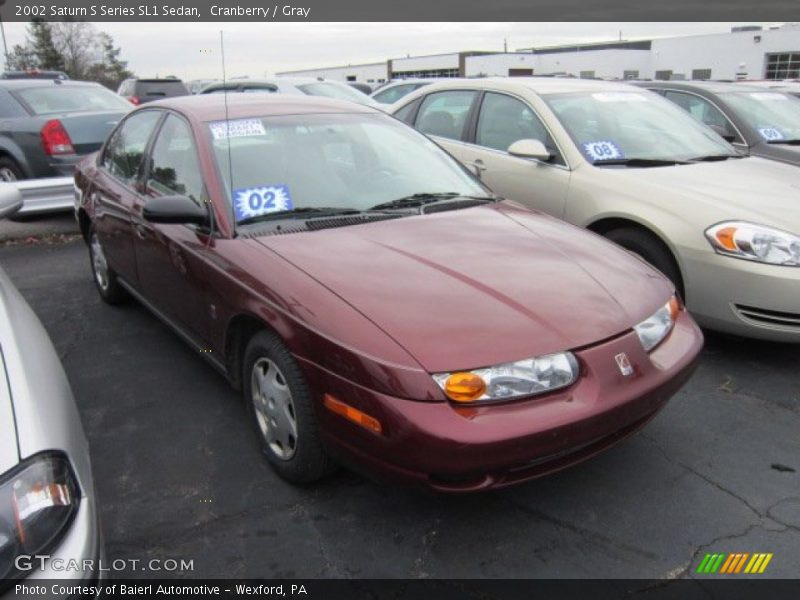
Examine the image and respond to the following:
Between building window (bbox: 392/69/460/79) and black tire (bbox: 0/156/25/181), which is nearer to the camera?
black tire (bbox: 0/156/25/181)

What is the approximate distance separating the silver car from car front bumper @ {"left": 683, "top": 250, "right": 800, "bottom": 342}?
315 centimetres

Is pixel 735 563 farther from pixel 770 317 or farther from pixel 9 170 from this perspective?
pixel 9 170

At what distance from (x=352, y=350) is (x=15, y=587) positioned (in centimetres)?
109

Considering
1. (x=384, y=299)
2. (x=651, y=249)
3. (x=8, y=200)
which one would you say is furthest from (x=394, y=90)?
(x=384, y=299)

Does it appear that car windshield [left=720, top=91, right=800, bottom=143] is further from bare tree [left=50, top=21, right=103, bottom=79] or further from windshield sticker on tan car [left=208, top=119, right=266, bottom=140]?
bare tree [left=50, top=21, right=103, bottom=79]

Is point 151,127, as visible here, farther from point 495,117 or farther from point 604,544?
point 604,544

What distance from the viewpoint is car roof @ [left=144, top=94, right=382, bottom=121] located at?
3371 mm

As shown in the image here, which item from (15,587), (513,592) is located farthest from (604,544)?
(15,587)

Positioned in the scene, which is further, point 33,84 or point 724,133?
point 33,84

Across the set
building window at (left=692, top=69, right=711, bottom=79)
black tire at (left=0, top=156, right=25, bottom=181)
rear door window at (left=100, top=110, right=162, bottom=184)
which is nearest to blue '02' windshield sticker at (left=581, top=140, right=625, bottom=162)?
rear door window at (left=100, top=110, right=162, bottom=184)

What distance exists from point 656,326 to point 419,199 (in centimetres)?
131

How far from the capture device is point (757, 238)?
11.4 feet

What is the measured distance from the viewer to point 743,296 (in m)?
3.47

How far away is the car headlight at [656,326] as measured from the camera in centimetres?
246
